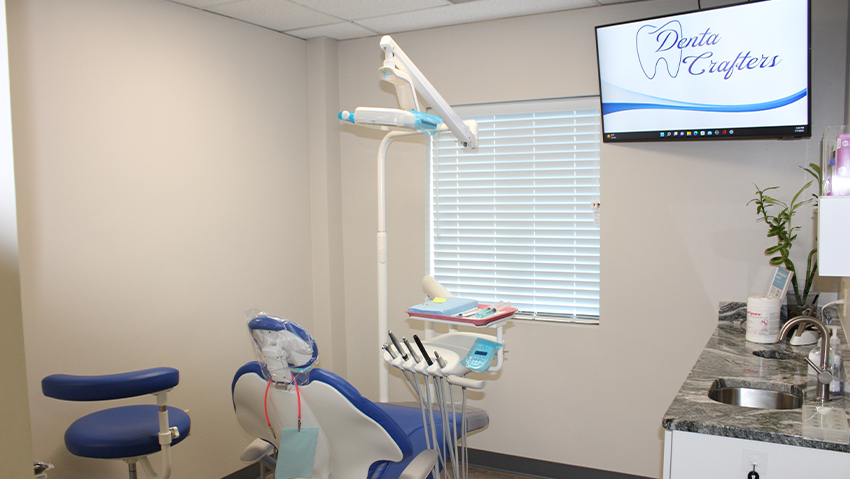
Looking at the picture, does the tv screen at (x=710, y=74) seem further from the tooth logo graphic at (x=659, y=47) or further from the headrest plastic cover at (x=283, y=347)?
the headrest plastic cover at (x=283, y=347)

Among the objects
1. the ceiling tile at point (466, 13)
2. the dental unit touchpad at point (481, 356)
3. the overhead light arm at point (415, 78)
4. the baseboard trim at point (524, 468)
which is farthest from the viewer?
the baseboard trim at point (524, 468)

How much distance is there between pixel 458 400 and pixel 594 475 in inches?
33.1

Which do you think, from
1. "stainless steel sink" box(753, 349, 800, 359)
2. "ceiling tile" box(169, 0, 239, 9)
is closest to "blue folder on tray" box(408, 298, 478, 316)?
"stainless steel sink" box(753, 349, 800, 359)

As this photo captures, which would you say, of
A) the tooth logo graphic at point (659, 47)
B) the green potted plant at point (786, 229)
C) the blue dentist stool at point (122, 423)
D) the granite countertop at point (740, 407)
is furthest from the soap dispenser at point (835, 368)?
the blue dentist stool at point (122, 423)

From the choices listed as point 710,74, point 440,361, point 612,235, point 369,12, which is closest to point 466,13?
point 369,12

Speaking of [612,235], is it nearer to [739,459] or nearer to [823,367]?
[823,367]

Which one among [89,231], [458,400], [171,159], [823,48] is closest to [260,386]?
[89,231]

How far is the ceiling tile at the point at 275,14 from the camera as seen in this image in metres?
2.82

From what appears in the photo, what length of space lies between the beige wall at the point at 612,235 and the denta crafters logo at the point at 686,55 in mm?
320

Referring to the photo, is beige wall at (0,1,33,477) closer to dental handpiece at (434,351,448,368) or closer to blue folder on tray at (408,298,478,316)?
dental handpiece at (434,351,448,368)

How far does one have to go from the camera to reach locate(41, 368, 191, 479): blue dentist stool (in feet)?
6.37

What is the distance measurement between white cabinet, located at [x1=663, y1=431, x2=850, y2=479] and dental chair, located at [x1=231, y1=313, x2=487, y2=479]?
746 millimetres

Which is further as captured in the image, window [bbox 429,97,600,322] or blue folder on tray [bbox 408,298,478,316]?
window [bbox 429,97,600,322]

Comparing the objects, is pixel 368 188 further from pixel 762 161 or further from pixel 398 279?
pixel 762 161
